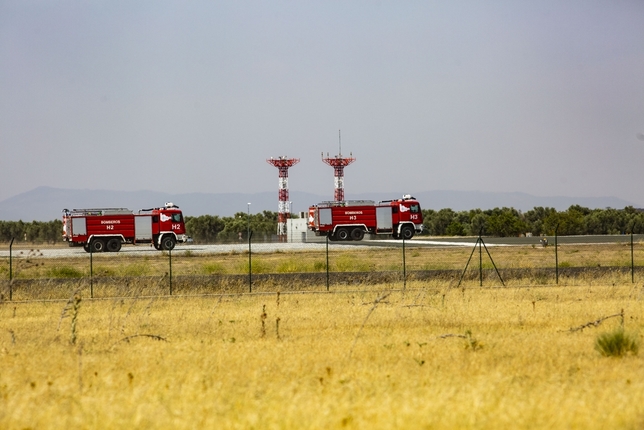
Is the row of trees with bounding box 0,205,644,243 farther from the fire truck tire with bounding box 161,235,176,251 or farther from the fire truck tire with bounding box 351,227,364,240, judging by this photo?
the fire truck tire with bounding box 161,235,176,251

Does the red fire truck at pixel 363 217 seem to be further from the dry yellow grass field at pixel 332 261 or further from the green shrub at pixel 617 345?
the green shrub at pixel 617 345

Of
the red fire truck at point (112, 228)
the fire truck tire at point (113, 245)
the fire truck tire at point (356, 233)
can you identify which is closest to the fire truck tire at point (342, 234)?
the fire truck tire at point (356, 233)

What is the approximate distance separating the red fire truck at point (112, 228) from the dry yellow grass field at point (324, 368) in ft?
117

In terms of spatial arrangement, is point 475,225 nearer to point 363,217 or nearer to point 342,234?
point 342,234

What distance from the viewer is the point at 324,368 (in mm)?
12828

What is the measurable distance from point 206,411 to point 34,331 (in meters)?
10.1

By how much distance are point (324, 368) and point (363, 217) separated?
178ft

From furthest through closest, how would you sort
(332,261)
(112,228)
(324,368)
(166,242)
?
(166,242)
(112,228)
(332,261)
(324,368)

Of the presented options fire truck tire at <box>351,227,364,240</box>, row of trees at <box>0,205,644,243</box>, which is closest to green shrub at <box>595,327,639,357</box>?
fire truck tire at <box>351,227,364,240</box>

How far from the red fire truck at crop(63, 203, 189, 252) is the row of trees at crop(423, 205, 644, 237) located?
4774 cm

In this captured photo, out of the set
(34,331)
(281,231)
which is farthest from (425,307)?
(281,231)

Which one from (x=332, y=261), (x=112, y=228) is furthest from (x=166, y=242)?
(x=332, y=261)

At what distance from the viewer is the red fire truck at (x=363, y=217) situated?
66.6 metres

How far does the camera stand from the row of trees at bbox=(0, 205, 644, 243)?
335ft
